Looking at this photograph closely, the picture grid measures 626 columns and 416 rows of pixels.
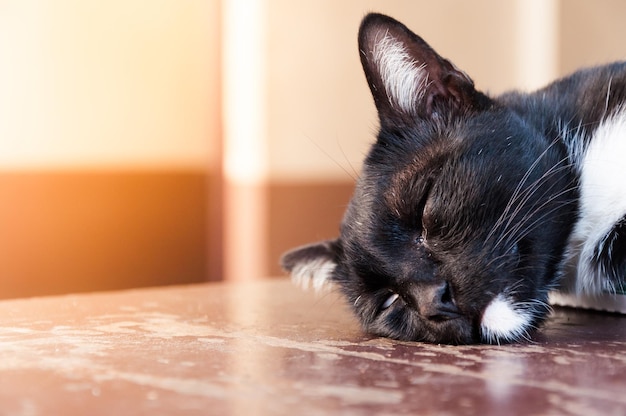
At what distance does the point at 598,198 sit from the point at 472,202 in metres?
0.26

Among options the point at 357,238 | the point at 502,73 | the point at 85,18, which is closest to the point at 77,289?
the point at 85,18

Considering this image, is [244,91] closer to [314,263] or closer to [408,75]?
[314,263]

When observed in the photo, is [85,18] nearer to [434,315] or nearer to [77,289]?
[77,289]

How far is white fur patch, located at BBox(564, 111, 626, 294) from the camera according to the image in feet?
3.66

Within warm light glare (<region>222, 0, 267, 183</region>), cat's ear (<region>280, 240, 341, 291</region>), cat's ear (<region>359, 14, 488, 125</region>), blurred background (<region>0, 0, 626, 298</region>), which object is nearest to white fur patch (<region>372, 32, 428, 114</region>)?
cat's ear (<region>359, 14, 488, 125</region>)

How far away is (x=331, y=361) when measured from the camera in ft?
2.66

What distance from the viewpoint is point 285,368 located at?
2.53ft

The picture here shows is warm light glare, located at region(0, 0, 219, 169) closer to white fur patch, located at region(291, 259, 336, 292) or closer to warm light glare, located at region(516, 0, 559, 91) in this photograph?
white fur patch, located at region(291, 259, 336, 292)

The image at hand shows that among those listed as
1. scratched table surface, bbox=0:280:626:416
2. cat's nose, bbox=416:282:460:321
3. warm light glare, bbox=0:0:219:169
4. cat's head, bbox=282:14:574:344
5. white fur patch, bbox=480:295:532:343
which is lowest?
scratched table surface, bbox=0:280:626:416

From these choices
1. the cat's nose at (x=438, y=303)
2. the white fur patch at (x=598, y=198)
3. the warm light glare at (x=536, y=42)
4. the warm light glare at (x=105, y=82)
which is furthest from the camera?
the warm light glare at (x=536, y=42)

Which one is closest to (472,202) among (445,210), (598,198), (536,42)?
(445,210)

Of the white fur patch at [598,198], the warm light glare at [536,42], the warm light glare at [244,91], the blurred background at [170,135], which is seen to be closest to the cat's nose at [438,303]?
the white fur patch at [598,198]

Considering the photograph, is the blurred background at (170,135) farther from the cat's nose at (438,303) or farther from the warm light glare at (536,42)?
the cat's nose at (438,303)

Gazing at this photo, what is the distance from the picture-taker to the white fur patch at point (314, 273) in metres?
1.30
